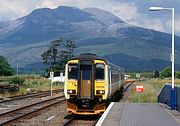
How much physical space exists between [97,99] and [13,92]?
26707 millimetres

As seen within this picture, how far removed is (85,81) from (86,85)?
0.21 meters

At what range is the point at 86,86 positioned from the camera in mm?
21812

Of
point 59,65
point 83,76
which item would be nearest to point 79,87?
point 83,76

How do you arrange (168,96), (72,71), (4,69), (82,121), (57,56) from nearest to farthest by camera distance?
(82,121), (72,71), (168,96), (4,69), (57,56)

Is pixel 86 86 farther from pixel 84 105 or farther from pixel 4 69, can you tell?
pixel 4 69

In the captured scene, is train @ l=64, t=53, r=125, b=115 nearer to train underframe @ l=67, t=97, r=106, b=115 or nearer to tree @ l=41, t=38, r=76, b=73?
train underframe @ l=67, t=97, r=106, b=115

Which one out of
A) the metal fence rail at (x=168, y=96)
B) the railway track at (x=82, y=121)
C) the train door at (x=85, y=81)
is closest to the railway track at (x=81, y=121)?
the railway track at (x=82, y=121)

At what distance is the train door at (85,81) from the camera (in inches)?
853

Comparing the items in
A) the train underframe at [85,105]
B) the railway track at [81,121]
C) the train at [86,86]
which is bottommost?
the railway track at [81,121]

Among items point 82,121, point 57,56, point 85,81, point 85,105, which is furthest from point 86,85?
point 57,56

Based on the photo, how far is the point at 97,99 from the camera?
70.9 ft

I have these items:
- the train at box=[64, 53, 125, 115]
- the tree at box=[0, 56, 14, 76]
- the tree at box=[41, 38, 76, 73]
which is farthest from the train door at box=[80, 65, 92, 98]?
the tree at box=[41, 38, 76, 73]

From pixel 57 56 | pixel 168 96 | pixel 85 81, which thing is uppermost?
pixel 57 56

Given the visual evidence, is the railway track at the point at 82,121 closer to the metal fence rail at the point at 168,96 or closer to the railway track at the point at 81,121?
the railway track at the point at 81,121
